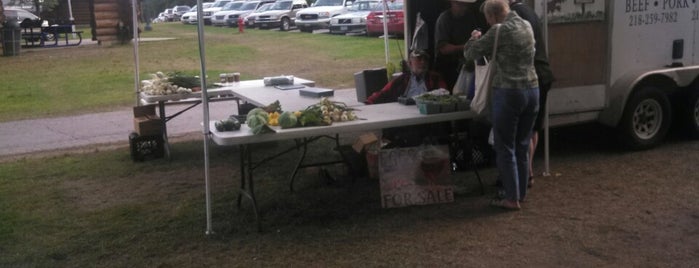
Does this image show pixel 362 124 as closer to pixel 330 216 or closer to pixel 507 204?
pixel 330 216

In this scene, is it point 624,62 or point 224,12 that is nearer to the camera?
point 624,62

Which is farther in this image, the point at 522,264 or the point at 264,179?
the point at 264,179

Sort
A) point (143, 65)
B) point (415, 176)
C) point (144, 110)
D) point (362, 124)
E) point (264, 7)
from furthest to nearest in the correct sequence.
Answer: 1. point (264, 7)
2. point (143, 65)
3. point (144, 110)
4. point (415, 176)
5. point (362, 124)

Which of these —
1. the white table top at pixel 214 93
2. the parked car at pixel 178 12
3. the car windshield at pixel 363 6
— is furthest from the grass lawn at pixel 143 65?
the parked car at pixel 178 12

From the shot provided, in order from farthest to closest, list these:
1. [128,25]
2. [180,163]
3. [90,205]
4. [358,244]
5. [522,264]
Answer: [128,25], [180,163], [90,205], [358,244], [522,264]

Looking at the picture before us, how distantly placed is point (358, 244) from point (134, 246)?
1.61 metres

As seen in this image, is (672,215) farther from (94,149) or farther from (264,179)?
(94,149)

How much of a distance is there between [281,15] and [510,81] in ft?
97.2

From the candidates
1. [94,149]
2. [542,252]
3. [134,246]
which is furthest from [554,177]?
[94,149]

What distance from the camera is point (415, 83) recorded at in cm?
698

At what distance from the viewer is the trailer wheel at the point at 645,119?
25.0ft

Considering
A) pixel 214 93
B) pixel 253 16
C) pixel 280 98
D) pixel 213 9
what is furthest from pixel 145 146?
pixel 213 9

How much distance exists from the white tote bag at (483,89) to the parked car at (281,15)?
94.2 feet

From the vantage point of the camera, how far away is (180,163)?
8242 millimetres
